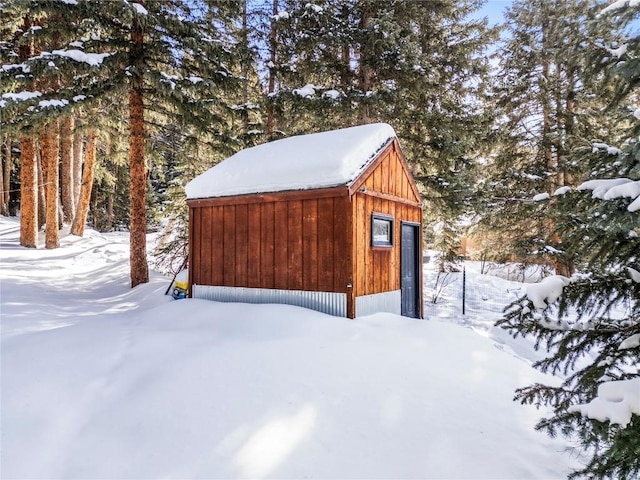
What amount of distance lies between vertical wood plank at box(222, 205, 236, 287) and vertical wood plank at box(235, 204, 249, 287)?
0.10 meters

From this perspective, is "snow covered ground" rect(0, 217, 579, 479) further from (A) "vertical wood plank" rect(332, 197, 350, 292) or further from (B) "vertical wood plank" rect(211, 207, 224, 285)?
(B) "vertical wood plank" rect(211, 207, 224, 285)

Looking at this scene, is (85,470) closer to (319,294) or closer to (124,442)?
Result: (124,442)

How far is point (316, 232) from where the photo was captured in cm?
588

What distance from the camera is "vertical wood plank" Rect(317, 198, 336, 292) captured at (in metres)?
5.73

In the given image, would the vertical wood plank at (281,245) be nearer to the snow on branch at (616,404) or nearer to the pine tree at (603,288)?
the pine tree at (603,288)

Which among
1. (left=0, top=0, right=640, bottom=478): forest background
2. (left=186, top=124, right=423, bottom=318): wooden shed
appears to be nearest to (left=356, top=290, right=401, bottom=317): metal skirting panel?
(left=186, top=124, right=423, bottom=318): wooden shed

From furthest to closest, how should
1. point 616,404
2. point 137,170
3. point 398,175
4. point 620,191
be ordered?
point 137,170 → point 398,175 → point 620,191 → point 616,404

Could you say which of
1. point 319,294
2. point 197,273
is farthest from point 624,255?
point 197,273

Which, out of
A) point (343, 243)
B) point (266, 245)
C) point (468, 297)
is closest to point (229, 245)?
point (266, 245)

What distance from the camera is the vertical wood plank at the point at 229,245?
6.87 m

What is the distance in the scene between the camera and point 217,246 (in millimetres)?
7133

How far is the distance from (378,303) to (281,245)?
1.87m

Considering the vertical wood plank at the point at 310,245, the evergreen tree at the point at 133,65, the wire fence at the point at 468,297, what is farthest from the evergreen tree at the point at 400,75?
the vertical wood plank at the point at 310,245

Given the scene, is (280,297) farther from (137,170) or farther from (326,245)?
(137,170)
